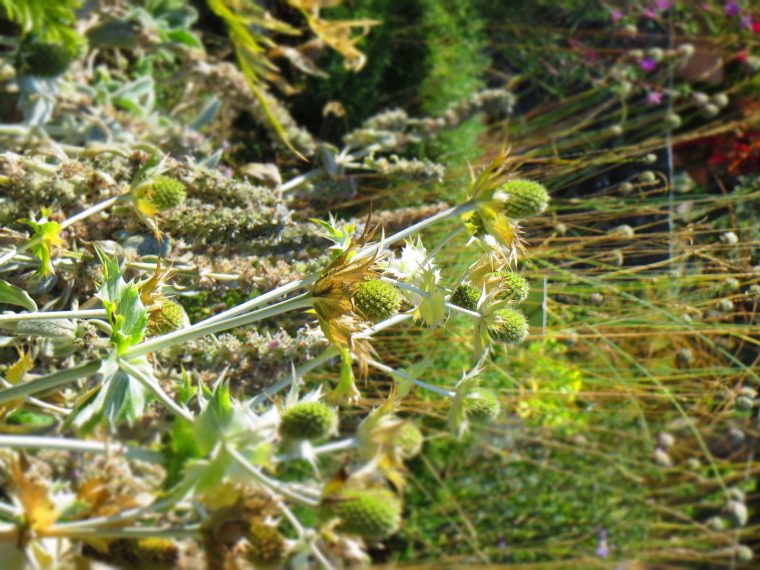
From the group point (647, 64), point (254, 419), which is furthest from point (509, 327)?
point (647, 64)

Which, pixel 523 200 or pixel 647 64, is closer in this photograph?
pixel 523 200

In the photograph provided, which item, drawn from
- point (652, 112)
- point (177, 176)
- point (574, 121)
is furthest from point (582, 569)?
point (652, 112)

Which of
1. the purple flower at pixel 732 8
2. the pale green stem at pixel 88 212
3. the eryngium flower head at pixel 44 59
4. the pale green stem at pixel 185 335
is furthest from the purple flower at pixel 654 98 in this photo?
the pale green stem at pixel 185 335

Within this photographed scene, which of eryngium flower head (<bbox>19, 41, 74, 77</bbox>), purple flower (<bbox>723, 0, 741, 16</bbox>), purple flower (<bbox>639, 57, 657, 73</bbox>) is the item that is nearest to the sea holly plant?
eryngium flower head (<bbox>19, 41, 74, 77</bbox>)

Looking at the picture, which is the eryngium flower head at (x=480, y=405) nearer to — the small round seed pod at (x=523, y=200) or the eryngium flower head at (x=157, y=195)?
the small round seed pod at (x=523, y=200)

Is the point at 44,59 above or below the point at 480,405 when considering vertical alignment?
above

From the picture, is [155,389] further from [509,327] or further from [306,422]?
[509,327]

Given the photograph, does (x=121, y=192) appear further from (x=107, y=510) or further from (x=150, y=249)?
(x=107, y=510)
